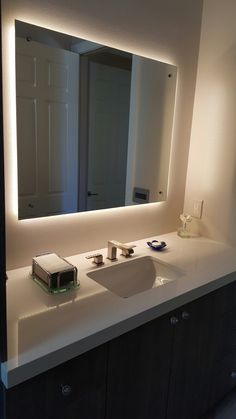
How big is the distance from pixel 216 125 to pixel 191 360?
1.30 m

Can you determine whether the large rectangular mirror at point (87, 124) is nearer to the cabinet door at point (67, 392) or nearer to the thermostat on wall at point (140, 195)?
the thermostat on wall at point (140, 195)

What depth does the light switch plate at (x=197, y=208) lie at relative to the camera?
1961 mm

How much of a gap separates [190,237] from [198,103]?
850 millimetres

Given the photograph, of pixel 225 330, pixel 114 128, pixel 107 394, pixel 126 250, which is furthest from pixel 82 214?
pixel 225 330

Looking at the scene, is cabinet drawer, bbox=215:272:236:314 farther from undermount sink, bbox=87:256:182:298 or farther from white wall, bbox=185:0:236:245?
white wall, bbox=185:0:236:245

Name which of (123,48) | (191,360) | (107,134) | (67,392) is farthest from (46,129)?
(191,360)

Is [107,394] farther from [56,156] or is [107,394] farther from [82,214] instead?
[56,156]

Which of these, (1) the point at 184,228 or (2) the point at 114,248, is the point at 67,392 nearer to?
(2) the point at 114,248

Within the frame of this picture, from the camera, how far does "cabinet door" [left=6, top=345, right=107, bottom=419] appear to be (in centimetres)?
84

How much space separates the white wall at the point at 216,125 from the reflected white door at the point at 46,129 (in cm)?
88

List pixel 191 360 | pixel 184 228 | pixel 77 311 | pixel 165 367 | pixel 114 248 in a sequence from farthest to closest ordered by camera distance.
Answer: pixel 184 228 < pixel 114 248 < pixel 191 360 < pixel 165 367 < pixel 77 311

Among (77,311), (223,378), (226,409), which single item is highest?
(77,311)

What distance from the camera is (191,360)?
4.55 feet

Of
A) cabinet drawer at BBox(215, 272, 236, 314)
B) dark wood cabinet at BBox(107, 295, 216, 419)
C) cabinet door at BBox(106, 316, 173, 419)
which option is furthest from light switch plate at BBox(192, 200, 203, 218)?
cabinet door at BBox(106, 316, 173, 419)
